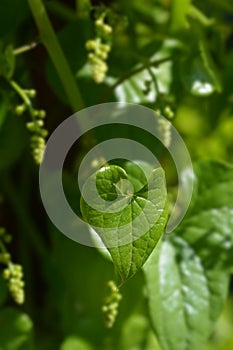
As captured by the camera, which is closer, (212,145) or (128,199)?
(128,199)

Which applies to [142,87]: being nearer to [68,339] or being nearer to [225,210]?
[225,210]

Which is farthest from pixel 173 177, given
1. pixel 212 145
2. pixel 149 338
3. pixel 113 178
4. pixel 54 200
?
pixel 113 178

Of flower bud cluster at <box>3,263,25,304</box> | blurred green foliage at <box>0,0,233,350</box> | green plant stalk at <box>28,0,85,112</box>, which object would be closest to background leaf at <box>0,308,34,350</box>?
blurred green foliage at <box>0,0,233,350</box>

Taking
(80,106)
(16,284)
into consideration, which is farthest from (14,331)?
(80,106)

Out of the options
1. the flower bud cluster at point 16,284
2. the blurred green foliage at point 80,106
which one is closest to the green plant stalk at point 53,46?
the blurred green foliage at point 80,106

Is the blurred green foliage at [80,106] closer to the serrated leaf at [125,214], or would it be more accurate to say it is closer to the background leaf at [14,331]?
the background leaf at [14,331]

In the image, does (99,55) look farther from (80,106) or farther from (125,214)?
(125,214)

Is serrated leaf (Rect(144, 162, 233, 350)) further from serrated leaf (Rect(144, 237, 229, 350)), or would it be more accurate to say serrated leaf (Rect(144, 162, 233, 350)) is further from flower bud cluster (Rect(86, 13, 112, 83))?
flower bud cluster (Rect(86, 13, 112, 83))
